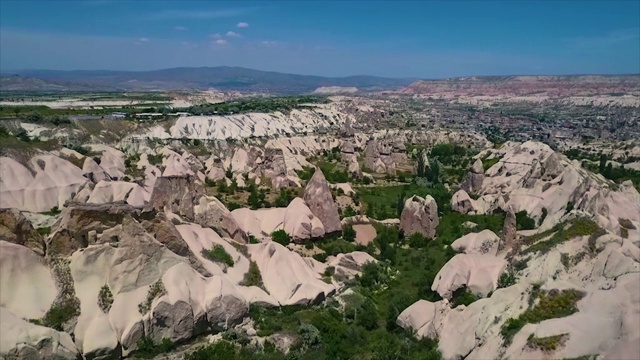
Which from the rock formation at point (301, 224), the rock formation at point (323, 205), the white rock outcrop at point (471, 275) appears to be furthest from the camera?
the rock formation at point (323, 205)

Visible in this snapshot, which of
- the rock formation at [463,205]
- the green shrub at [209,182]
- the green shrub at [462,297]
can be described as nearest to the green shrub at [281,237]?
the green shrub at [462,297]

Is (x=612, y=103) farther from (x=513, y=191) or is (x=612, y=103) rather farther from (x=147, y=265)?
(x=147, y=265)

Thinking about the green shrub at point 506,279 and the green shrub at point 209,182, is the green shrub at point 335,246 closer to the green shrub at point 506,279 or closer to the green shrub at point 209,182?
the green shrub at point 506,279

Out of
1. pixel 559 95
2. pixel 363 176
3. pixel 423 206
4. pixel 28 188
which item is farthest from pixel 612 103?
pixel 28 188

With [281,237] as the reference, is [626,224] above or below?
above

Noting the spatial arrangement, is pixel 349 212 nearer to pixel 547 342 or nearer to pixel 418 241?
pixel 418 241

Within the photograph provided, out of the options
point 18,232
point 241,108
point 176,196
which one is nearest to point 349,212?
point 176,196
